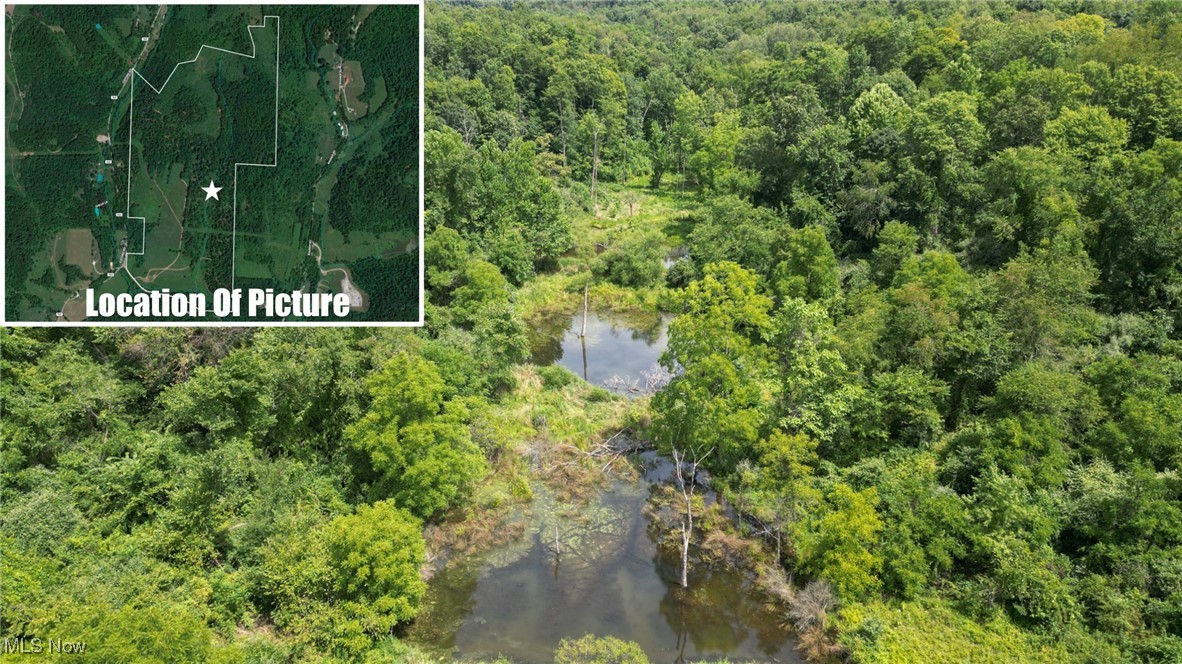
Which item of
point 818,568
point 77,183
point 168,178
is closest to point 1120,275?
point 818,568

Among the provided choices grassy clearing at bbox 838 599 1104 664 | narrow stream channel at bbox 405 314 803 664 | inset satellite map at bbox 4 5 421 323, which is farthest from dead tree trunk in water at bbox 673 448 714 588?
inset satellite map at bbox 4 5 421 323

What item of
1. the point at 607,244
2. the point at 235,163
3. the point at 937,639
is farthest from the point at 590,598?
the point at 607,244

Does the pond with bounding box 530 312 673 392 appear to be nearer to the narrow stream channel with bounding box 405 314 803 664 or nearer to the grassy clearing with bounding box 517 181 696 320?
the grassy clearing with bounding box 517 181 696 320

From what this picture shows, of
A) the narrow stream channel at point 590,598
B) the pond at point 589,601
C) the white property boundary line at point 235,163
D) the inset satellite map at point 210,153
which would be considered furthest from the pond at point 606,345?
the white property boundary line at point 235,163

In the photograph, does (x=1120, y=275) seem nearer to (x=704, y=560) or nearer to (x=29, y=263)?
(x=704, y=560)

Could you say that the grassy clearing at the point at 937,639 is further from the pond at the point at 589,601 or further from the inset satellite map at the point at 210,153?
the inset satellite map at the point at 210,153

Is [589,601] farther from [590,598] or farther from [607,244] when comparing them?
[607,244]
